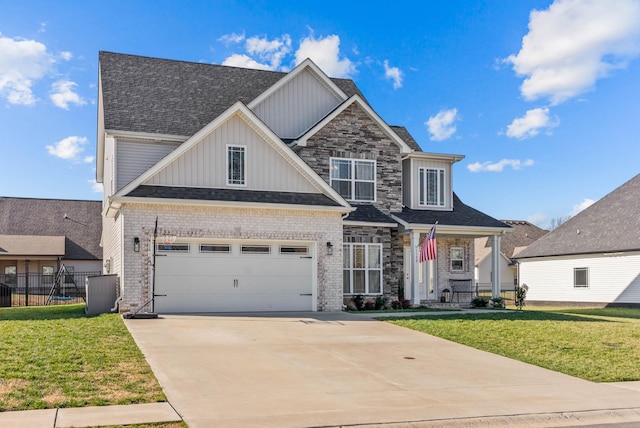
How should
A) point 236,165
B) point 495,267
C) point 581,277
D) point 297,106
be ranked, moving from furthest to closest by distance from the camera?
point 581,277
point 297,106
point 495,267
point 236,165

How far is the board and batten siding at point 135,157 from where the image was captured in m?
22.0

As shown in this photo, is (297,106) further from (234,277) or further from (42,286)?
(42,286)

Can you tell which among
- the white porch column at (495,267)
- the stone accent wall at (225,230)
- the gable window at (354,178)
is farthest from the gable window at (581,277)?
the stone accent wall at (225,230)

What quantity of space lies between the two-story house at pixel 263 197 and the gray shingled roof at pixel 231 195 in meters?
0.06

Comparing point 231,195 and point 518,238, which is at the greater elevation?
point 231,195

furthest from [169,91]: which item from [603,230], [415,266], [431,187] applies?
[603,230]

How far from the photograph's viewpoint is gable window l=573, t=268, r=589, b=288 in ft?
109

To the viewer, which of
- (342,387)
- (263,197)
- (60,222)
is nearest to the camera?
(342,387)

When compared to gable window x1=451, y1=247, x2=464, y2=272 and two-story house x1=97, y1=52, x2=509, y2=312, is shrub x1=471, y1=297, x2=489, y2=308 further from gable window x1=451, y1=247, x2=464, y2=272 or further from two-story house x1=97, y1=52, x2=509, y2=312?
gable window x1=451, y1=247, x2=464, y2=272

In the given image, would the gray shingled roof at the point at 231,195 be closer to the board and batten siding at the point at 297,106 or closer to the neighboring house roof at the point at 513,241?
the board and batten siding at the point at 297,106

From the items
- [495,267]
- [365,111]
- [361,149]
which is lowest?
[495,267]

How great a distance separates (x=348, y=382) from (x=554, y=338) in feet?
23.8

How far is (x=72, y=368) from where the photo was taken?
33.8 ft

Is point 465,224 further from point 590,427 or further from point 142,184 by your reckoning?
point 590,427
